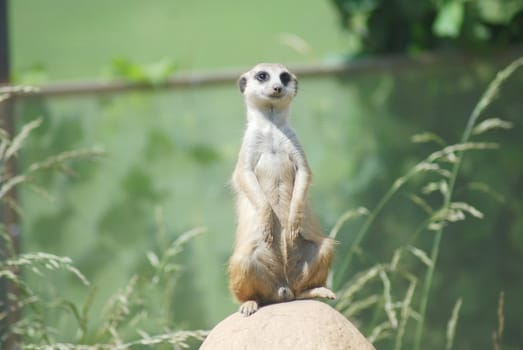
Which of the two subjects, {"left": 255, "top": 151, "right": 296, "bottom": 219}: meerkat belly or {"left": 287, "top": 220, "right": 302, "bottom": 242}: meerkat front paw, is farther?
{"left": 255, "top": 151, "right": 296, "bottom": 219}: meerkat belly

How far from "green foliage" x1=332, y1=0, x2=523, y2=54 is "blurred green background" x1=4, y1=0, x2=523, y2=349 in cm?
13

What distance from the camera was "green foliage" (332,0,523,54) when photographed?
535cm

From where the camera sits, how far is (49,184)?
19.2 ft

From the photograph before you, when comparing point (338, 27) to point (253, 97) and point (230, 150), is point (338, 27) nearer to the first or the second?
point (230, 150)

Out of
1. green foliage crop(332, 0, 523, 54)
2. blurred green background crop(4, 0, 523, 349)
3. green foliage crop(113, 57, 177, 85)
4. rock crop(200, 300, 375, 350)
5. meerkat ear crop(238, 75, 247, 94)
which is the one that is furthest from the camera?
green foliage crop(113, 57, 177, 85)

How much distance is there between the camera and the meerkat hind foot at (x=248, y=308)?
2760mm

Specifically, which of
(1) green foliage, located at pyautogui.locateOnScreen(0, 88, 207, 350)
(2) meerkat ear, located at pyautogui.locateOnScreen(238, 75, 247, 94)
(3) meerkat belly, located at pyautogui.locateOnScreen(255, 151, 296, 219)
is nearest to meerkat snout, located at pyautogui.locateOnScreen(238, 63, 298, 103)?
(2) meerkat ear, located at pyautogui.locateOnScreen(238, 75, 247, 94)

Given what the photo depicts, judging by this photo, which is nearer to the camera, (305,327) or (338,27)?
(305,327)

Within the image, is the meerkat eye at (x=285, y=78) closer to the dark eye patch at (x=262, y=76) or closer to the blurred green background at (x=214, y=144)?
the dark eye patch at (x=262, y=76)

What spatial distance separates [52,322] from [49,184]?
3.57 ft

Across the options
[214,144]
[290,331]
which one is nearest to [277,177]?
[290,331]

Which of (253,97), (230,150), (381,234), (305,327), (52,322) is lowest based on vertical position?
(52,322)

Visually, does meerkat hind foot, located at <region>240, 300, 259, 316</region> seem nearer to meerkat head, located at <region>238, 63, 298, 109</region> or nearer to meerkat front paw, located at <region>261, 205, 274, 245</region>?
meerkat front paw, located at <region>261, 205, 274, 245</region>

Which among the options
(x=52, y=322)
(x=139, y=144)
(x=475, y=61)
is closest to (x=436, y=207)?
(x=475, y=61)
